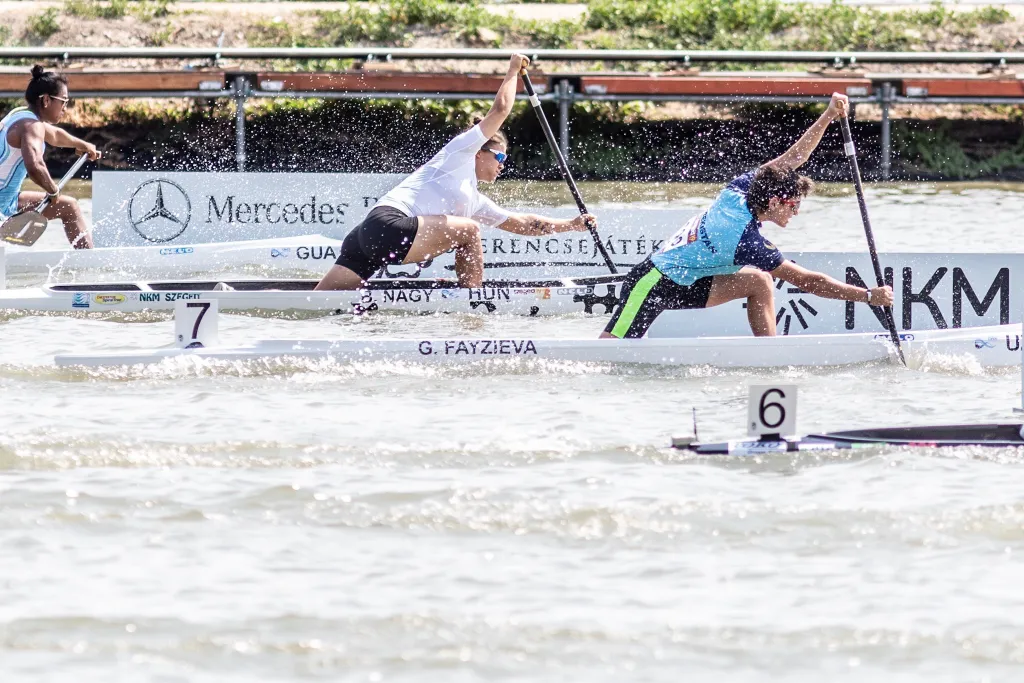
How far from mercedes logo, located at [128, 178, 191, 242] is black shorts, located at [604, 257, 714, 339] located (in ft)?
15.0

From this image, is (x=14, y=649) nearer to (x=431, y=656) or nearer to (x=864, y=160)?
(x=431, y=656)

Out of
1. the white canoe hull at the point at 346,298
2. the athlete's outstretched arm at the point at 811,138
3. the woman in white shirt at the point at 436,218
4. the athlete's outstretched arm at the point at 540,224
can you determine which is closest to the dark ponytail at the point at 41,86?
the white canoe hull at the point at 346,298

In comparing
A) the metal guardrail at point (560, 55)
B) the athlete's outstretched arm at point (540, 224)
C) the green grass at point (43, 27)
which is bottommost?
the athlete's outstretched arm at point (540, 224)

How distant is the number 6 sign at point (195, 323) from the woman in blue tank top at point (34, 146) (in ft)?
11.4

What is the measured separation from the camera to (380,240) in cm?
883

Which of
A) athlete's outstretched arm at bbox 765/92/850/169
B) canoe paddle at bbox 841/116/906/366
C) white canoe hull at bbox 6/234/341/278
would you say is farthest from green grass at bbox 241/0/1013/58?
athlete's outstretched arm at bbox 765/92/850/169

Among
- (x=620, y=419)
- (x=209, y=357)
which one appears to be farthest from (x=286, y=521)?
(x=209, y=357)

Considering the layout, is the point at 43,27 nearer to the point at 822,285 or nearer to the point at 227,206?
the point at 227,206

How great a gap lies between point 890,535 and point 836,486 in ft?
A: 1.67

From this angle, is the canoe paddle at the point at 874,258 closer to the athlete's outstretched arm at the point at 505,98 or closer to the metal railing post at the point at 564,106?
the athlete's outstretched arm at the point at 505,98

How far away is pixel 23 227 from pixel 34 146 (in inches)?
26.6

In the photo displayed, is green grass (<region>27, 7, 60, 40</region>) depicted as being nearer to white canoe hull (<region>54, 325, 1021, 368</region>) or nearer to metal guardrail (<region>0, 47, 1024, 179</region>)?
metal guardrail (<region>0, 47, 1024, 179</region>)

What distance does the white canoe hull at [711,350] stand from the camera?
7422 mm

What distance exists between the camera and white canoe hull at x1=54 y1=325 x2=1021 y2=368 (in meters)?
7.42
